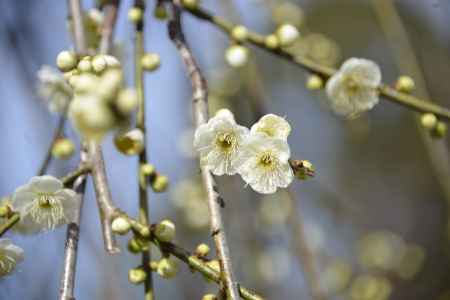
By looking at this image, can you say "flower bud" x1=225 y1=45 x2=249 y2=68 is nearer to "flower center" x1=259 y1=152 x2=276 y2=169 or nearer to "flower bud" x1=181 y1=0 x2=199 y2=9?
"flower bud" x1=181 y1=0 x2=199 y2=9

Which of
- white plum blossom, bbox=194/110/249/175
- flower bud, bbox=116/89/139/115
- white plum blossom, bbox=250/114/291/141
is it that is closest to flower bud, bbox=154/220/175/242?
white plum blossom, bbox=194/110/249/175

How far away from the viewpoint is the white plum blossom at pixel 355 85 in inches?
65.1

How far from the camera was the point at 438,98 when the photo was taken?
699cm

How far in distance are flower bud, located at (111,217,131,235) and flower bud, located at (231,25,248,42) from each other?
2.31ft

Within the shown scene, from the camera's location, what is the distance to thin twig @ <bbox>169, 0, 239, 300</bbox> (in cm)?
108

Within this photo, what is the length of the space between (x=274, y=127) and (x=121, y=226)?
37 cm

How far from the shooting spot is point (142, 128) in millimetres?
1459

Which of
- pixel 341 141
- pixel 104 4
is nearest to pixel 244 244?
pixel 104 4

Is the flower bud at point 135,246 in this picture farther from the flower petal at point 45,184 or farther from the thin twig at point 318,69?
the thin twig at point 318,69

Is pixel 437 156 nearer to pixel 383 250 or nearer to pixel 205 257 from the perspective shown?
pixel 205 257

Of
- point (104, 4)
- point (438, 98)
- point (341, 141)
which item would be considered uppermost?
point (341, 141)

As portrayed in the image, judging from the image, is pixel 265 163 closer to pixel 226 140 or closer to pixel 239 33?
pixel 226 140

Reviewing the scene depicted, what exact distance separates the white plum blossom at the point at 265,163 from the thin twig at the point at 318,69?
0.44m

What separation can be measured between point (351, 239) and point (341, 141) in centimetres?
366
